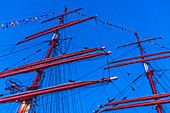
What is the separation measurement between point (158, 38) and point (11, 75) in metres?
18.0

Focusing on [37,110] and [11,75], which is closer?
[37,110]

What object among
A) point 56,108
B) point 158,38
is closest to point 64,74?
point 56,108

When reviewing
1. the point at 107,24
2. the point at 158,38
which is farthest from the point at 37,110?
the point at 158,38

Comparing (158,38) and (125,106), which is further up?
(158,38)

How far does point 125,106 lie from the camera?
47.5ft

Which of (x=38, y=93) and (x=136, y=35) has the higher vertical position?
(x=136, y=35)

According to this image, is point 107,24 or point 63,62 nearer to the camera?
point 63,62

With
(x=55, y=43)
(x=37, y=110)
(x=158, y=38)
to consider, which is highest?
(x=158, y=38)

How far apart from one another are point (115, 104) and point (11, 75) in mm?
9139

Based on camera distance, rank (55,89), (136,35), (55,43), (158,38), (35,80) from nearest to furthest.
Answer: (55,89)
(35,80)
(55,43)
(158,38)
(136,35)

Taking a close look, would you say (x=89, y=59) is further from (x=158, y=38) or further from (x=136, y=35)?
(x=136, y=35)

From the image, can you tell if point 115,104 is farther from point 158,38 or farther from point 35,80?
point 158,38

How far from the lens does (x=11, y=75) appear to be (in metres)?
12.0

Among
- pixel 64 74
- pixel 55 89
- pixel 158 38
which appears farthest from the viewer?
pixel 158 38
